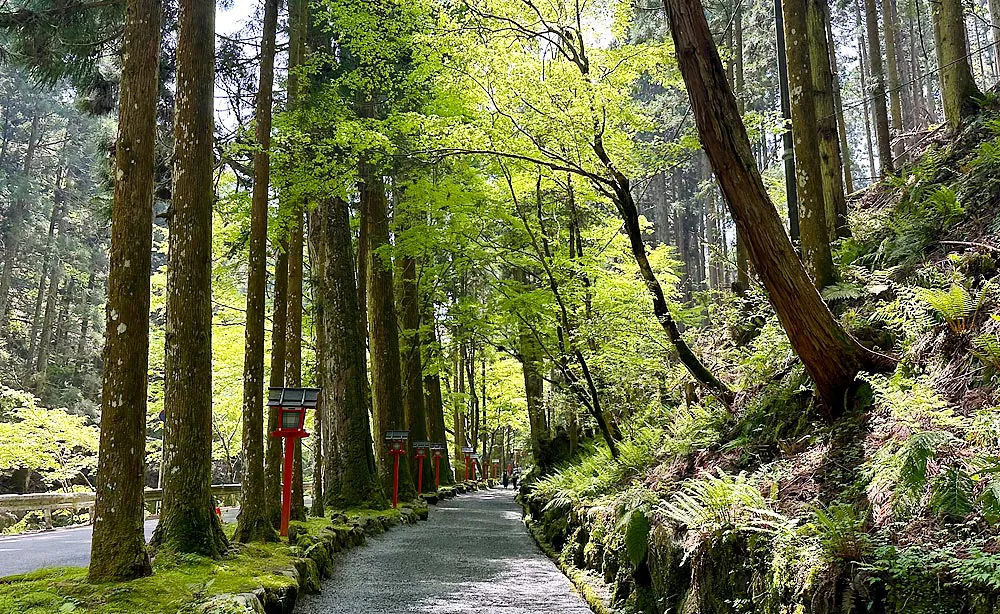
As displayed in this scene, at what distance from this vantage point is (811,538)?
3578 mm

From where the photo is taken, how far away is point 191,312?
6.55 meters

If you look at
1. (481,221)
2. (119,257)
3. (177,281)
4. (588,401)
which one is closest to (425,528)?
(588,401)

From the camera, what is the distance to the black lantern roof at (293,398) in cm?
827

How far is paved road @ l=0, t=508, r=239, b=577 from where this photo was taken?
8.22m

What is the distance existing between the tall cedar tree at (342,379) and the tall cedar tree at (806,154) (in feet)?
28.6

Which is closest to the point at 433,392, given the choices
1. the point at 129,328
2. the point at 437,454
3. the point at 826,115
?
the point at 437,454

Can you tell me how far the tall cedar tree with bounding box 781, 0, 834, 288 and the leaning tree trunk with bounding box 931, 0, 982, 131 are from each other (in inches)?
142

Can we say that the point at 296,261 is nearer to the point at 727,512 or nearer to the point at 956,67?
the point at 727,512

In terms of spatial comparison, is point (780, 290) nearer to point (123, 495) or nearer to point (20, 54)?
point (123, 495)

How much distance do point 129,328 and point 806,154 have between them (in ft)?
21.9

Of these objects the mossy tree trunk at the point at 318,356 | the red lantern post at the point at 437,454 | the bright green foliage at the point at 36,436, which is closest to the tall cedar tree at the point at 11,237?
the bright green foliage at the point at 36,436

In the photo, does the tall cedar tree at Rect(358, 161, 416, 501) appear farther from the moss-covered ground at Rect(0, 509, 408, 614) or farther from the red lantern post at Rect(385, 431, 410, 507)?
the moss-covered ground at Rect(0, 509, 408, 614)

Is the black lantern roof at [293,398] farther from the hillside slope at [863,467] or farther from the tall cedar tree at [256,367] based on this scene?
the hillside slope at [863,467]

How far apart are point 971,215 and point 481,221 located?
981cm
